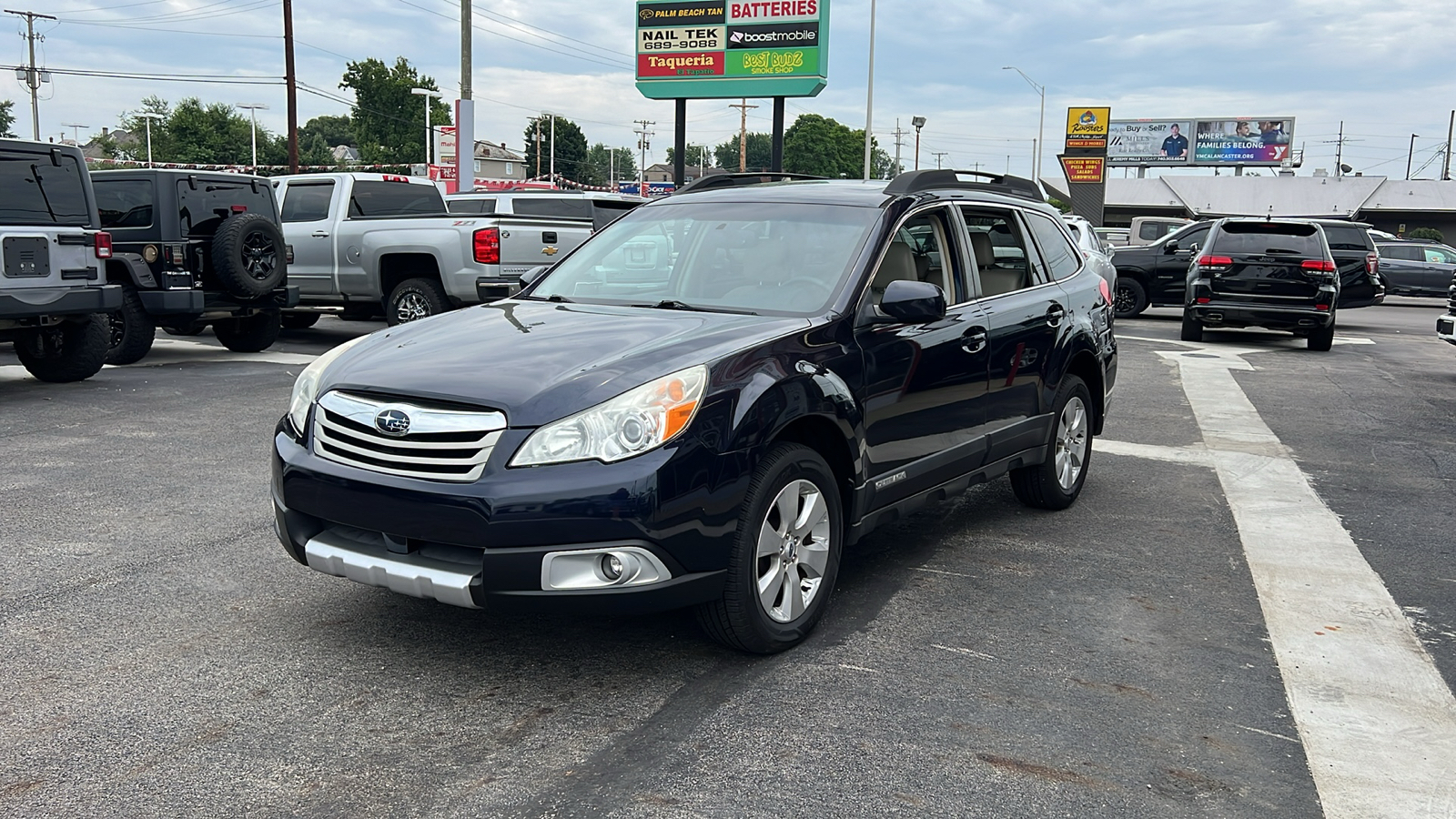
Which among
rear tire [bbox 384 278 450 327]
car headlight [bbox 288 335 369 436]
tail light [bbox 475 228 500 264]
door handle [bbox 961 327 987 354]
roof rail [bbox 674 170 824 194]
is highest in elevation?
roof rail [bbox 674 170 824 194]

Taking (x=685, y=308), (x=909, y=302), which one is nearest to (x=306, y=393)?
(x=685, y=308)

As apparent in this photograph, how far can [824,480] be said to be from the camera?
428cm

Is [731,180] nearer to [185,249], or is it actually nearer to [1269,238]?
[185,249]

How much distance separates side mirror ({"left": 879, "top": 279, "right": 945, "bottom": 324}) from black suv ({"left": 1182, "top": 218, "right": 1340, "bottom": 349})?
503 inches

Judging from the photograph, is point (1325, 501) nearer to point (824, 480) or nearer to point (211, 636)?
point (824, 480)

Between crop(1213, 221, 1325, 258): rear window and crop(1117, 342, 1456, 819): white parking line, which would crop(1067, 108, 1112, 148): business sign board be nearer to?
crop(1213, 221, 1325, 258): rear window

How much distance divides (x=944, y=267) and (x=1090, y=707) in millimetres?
2245

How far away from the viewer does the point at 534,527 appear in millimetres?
3580

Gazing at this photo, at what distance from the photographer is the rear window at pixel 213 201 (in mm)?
11680

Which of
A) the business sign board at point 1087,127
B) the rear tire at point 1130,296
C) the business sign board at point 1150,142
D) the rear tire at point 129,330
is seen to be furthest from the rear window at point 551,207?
the business sign board at point 1150,142

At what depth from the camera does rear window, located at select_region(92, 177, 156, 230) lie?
11.5 m

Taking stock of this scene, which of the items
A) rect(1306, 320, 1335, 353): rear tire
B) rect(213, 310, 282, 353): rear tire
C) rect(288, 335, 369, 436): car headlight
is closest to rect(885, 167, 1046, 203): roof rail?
rect(288, 335, 369, 436): car headlight

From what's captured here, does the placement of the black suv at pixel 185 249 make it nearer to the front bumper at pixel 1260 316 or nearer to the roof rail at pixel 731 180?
the roof rail at pixel 731 180

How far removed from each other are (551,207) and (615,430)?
1257 cm
